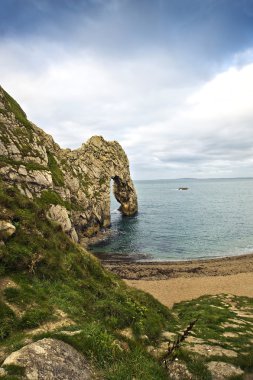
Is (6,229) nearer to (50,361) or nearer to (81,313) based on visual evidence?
(81,313)

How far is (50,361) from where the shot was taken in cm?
845

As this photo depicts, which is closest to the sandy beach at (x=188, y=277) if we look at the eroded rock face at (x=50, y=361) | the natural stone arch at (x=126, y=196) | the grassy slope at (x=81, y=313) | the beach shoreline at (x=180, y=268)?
the beach shoreline at (x=180, y=268)

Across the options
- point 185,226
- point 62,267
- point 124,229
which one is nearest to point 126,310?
point 62,267

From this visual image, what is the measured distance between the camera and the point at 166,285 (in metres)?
41.2

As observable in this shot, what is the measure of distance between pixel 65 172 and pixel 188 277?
1698 inches

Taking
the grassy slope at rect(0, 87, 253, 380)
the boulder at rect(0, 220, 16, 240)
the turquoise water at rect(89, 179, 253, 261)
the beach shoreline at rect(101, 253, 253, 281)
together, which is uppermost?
the boulder at rect(0, 220, 16, 240)

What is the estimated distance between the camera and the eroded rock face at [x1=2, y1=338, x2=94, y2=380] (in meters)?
7.88

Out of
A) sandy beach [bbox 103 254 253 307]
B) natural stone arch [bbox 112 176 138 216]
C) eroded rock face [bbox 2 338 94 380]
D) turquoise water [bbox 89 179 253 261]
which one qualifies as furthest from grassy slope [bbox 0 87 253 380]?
natural stone arch [bbox 112 176 138 216]

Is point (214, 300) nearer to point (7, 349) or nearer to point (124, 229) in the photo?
point (7, 349)

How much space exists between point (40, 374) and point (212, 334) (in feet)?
43.8

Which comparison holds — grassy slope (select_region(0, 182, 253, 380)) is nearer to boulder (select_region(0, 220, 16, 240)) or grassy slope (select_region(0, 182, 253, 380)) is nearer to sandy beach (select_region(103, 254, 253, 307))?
boulder (select_region(0, 220, 16, 240))

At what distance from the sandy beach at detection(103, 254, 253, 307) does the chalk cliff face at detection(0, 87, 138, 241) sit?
1345cm

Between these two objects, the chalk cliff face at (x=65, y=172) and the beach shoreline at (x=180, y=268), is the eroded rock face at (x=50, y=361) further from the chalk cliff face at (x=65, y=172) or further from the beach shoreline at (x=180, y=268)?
the beach shoreline at (x=180, y=268)

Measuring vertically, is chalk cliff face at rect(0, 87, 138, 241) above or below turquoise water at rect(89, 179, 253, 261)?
above
